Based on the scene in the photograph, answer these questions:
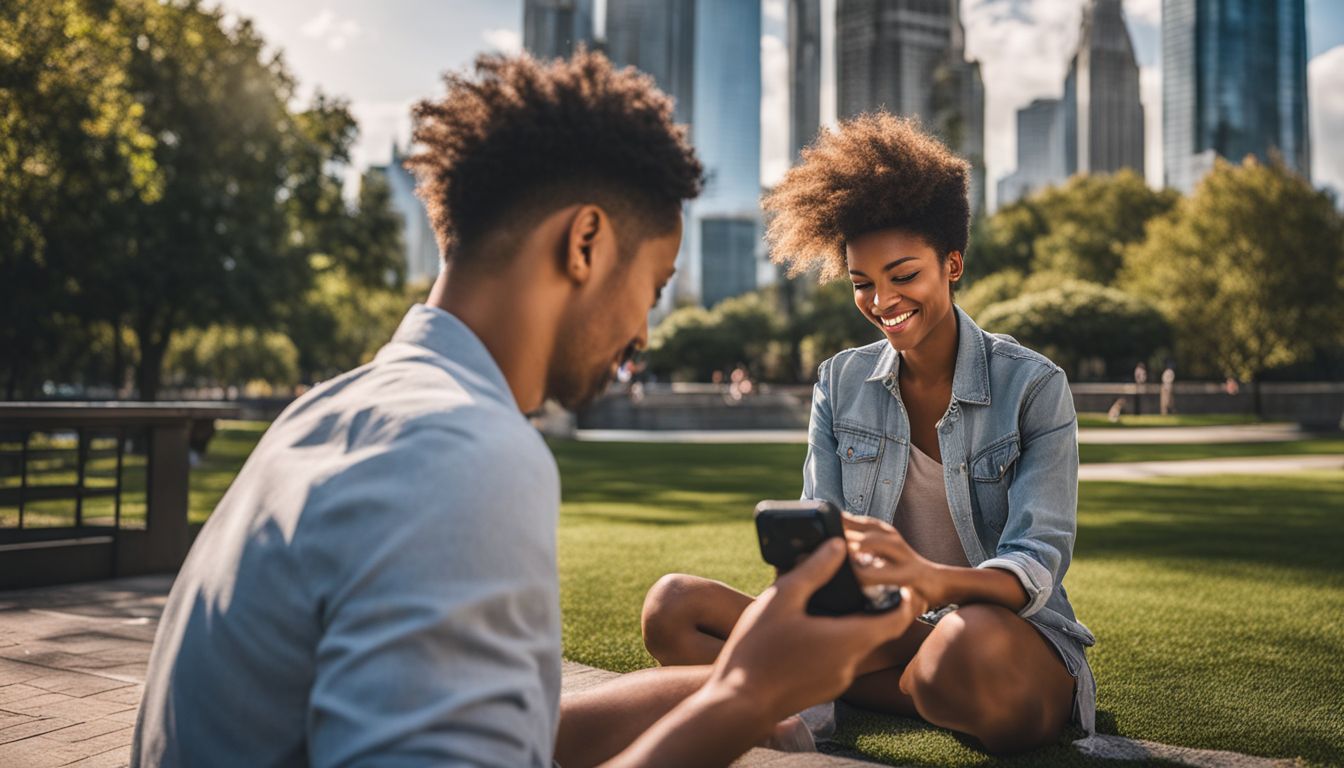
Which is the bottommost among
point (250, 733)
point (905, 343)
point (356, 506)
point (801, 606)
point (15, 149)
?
point (250, 733)

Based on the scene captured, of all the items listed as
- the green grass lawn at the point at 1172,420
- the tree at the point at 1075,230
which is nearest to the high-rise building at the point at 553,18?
the tree at the point at 1075,230

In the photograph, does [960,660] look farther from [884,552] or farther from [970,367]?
[884,552]

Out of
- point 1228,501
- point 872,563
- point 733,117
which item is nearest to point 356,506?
point 872,563

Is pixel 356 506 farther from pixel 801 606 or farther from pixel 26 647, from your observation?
pixel 26 647

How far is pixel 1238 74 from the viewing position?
13825 centimetres

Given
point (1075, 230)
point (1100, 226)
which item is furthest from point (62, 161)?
Answer: point (1100, 226)

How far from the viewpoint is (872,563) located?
5.10ft

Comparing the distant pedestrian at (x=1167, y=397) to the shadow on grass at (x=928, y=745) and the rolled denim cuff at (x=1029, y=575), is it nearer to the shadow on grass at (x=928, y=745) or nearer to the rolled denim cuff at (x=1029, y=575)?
the shadow on grass at (x=928, y=745)

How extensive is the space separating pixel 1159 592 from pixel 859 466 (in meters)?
4.16

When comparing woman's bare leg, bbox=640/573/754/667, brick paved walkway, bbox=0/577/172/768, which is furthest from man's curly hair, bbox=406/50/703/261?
brick paved walkway, bbox=0/577/172/768

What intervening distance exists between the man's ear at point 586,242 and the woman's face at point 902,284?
1971mm

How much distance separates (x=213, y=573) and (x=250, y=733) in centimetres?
19

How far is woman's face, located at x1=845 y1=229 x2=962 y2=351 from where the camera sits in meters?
3.31

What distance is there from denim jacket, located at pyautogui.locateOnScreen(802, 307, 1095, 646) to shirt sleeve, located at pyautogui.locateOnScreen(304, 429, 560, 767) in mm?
1867
